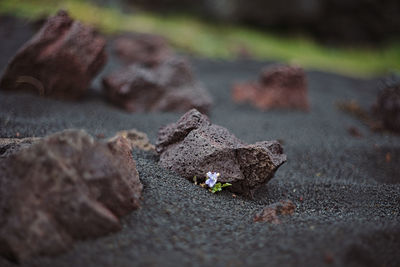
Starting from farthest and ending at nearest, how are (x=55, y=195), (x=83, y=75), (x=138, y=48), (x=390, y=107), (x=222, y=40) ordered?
(x=222, y=40) → (x=138, y=48) → (x=390, y=107) → (x=83, y=75) → (x=55, y=195)

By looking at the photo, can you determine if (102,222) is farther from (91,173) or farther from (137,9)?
(137,9)

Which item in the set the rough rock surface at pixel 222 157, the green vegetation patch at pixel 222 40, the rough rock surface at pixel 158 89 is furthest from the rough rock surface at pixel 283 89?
the green vegetation patch at pixel 222 40

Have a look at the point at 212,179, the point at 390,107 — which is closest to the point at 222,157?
the point at 212,179

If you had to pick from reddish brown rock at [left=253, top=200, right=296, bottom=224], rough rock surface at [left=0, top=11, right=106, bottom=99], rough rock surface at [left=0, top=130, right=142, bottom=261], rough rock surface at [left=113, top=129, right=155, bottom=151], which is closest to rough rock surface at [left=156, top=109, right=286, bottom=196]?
reddish brown rock at [left=253, top=200, right=296, bottom=224]

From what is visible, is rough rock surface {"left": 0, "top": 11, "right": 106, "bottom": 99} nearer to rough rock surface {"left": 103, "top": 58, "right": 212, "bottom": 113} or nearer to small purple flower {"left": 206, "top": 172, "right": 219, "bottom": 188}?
rough rock surface {"left": 103, "top": 58, "right": 212, "bottom": 113}

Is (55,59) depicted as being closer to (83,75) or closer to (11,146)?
(83,75)

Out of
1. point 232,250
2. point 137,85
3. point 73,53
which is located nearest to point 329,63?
point 137,85
